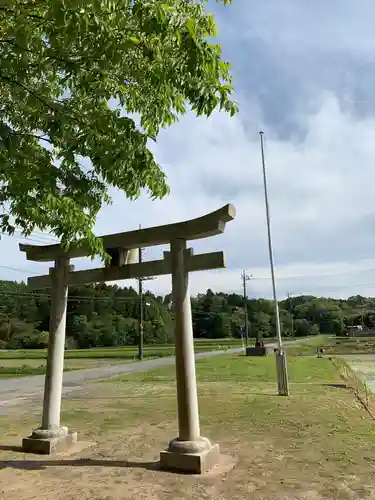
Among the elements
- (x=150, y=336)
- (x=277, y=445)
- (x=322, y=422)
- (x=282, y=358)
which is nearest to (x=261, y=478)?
(x=277, y=445)

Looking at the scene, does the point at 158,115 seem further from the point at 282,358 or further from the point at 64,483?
the point at 282,358

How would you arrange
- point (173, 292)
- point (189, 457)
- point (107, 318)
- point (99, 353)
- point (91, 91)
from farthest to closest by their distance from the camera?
point (107, 318)
point (99, 353)
point (173, 292)
point (189, 457)
point (91, 91)

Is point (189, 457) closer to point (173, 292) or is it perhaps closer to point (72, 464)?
point (72, 464)

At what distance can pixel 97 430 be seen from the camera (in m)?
7.80

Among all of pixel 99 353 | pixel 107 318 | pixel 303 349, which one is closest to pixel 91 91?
pixel 99 353

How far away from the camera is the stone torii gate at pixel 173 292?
5.38 metres

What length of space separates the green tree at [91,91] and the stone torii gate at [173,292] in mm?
892

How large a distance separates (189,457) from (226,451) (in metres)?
1.15

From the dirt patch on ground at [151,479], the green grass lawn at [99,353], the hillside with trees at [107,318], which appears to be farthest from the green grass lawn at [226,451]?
the hillside with trees at [107,318]

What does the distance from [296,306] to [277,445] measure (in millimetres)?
128148

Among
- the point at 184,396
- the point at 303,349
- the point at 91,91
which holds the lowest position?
the point at 303,349

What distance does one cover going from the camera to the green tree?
3221 mm

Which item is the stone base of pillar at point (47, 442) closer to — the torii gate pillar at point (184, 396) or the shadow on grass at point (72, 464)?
the shadow on grass at point (72, 464)

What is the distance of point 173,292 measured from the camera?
5.77m
